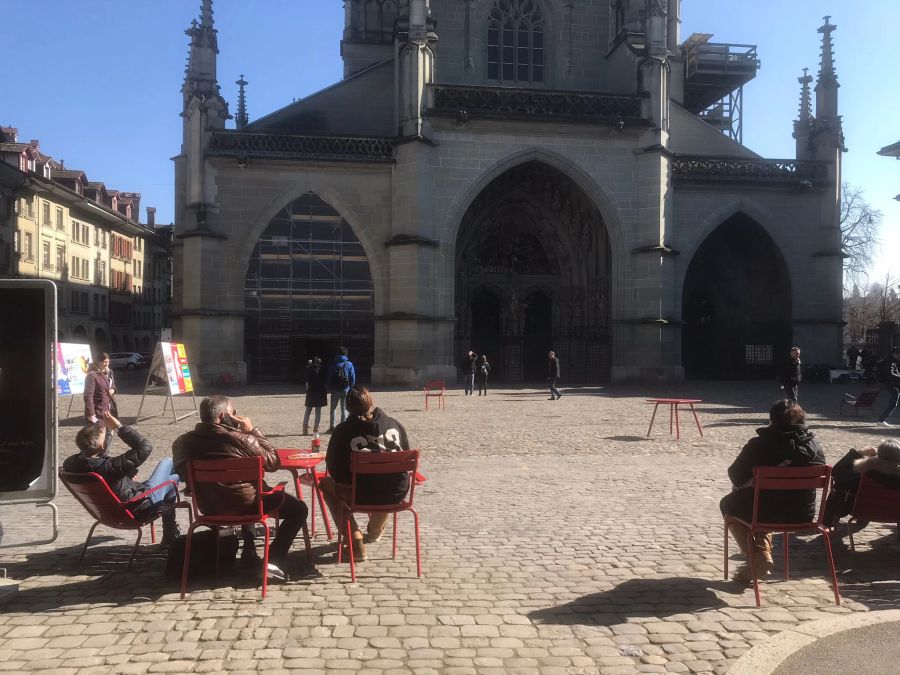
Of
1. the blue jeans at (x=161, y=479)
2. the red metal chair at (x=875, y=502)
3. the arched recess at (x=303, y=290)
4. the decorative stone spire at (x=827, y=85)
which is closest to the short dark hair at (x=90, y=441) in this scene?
the blue jeans at (x=161, y=479)

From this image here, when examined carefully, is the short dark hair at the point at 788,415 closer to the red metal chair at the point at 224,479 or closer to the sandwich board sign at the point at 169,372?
the red metal chair at the point at 224,479

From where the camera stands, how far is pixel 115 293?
182 feet

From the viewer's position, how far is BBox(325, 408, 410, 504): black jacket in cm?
567

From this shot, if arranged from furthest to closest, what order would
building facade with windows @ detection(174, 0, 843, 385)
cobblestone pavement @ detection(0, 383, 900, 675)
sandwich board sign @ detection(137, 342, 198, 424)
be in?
building facade with windows @ detection(174, 0, 843, 385) < sandwich board sign @ detection(137, 342, 198, 424) < cobblestone pavement @ detection(0, 383, 900, 675)

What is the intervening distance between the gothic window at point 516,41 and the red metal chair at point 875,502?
27.2 metres

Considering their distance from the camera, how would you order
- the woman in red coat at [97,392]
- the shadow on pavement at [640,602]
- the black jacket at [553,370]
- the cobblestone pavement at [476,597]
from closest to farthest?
the cobblestone pavement at [476,597], the shadow on pavement at [640,602], the woman in red coat at [97,392], the black jacket at [553,370]

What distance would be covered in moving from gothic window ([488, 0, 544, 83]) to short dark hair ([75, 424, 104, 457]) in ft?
91.0

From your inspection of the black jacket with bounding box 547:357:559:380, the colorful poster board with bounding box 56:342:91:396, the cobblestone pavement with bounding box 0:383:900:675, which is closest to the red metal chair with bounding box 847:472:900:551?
the cobblestone pavement with bounding box 0:383:900:675

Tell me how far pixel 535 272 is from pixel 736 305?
8.55 meters

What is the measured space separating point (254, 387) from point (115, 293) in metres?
35.4

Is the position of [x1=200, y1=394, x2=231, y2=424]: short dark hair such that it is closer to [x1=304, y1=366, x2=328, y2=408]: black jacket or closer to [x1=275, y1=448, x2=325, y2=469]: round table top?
[x1=275, y1=448, x2=325, y2=469]: round table top

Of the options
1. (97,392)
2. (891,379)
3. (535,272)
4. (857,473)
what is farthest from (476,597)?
A: (535,272)

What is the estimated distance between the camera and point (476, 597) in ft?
16.5

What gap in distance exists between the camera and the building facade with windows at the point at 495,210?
83.7 feet
